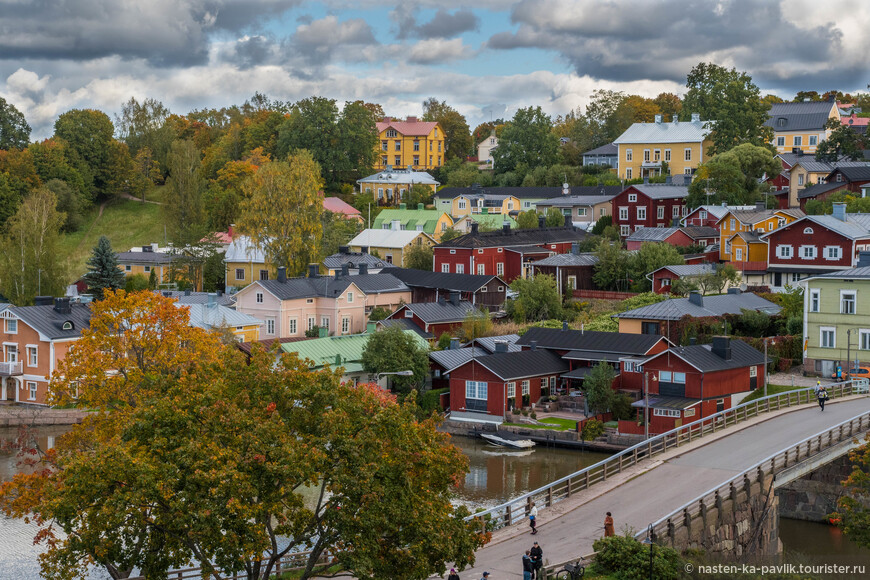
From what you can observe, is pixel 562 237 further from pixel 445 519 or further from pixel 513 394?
pixel 445 519

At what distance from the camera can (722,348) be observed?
45344mm

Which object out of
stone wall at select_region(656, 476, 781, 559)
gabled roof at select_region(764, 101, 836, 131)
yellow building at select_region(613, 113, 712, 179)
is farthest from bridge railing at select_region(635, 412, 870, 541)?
gabled roof at select_region(764, 101, 836, 131)

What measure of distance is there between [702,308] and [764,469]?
24006mm

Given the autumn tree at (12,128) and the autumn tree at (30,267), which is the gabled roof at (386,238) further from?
the autumn tree at (12,128)

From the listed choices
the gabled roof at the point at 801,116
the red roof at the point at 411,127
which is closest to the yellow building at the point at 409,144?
the red roof at the point at 411,127

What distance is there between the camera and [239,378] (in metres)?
20.9

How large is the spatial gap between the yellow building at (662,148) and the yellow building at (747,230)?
22504 mm

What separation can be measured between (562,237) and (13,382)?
37335 millimetres

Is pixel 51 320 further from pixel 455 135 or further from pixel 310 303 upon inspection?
pixel 455 135

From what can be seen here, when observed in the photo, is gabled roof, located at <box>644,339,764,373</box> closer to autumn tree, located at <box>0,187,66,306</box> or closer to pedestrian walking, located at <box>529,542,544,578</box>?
pedestrian walking, located at <box>529,542,544,578</box>

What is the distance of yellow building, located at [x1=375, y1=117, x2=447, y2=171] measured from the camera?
123250 millimetres

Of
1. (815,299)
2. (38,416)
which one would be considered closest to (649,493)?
(815,299)

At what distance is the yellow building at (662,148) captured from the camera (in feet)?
296

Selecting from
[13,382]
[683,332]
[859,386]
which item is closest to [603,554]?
[859,386]
